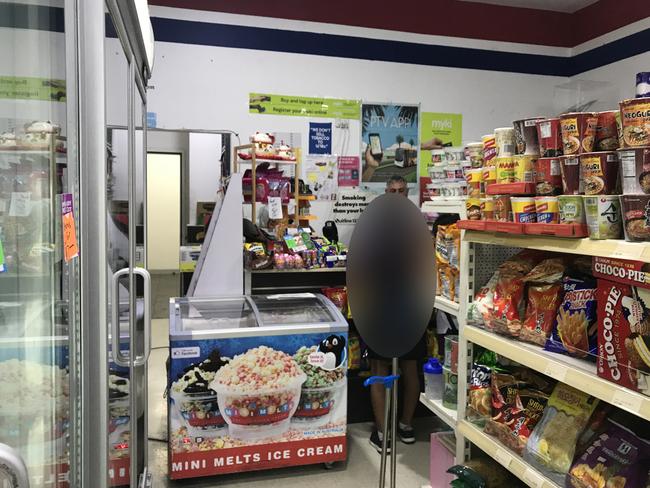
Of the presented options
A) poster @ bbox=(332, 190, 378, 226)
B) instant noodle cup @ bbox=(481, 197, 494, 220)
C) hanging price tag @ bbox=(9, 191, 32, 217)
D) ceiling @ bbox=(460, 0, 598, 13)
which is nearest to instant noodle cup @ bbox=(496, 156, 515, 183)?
instant noodle cup @ bbox=(481, 197, 494, 220)

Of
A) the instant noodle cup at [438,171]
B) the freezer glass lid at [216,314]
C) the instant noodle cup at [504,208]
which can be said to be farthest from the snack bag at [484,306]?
the freezer glass lid at [216,314]

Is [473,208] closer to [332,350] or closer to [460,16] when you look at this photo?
[332,350]

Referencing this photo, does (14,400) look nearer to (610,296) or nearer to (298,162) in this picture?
(610,296)

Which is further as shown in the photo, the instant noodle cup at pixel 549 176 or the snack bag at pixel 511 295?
the snack bag at pixel 511 295

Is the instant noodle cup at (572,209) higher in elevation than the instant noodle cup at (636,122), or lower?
lower

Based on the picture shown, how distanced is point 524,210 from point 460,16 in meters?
4.14

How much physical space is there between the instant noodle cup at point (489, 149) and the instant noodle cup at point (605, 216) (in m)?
0.63

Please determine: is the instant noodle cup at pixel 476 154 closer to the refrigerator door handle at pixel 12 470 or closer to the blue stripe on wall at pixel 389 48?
the refrigerator door handle at pixel 12 470

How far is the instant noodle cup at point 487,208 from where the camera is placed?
7.77 ft

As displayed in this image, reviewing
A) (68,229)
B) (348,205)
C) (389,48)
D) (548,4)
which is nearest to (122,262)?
(68,229)

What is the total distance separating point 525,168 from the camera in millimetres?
2139

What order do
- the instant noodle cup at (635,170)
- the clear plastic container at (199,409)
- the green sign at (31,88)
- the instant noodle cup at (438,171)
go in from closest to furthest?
the green sign at (31,88), the instant noodle cup at (635,170), the instant noodle cup at (438,171), the clear plastic container at (199,409)

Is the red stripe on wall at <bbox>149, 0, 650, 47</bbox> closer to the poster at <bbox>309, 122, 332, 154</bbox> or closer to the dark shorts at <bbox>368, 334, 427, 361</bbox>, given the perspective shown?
the poster at <bbox>309, 122, 332, 154</bbox>

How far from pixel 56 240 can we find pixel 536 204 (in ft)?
5.31
